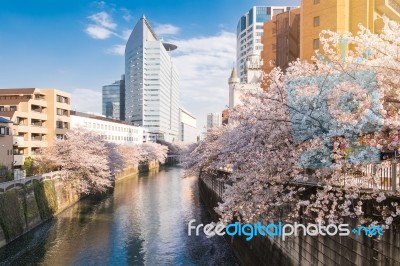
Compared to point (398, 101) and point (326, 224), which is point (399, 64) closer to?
point (398, 101)

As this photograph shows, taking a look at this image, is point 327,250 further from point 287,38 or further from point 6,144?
point 6,144

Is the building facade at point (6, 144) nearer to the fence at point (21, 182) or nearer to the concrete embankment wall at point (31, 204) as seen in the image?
the fence at point (21, 182)

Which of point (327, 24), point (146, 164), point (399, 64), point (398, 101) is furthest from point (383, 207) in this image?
point (146, 164)

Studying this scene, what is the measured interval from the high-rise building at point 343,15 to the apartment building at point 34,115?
4047cm

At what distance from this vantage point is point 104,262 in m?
23.9

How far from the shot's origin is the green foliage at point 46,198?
35.5 meters

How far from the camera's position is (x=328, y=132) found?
11695mm

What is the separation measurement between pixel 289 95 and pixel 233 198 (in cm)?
448

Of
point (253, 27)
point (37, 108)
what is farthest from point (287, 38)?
point (253, 27)

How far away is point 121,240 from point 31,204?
34.2 ft

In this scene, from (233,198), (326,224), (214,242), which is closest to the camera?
(326,224)

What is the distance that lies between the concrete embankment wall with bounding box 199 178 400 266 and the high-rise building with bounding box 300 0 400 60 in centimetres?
2363

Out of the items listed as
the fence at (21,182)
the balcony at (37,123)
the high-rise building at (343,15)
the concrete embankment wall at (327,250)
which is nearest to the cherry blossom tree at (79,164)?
the fence at (21,182)

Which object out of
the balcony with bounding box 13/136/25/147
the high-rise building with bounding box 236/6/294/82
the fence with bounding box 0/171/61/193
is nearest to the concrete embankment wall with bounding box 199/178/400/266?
the fence with bounding box 0/171/61/193
